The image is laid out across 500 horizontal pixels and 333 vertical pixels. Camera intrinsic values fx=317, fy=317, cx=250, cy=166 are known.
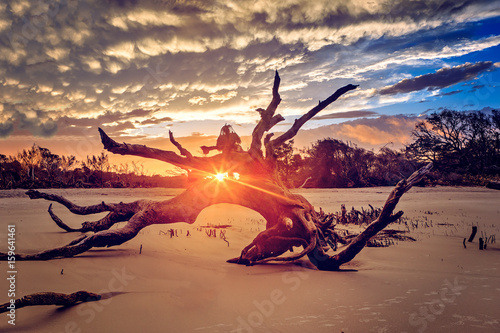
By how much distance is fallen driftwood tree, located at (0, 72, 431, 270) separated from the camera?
497 centimetres

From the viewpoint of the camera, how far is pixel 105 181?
26.7m

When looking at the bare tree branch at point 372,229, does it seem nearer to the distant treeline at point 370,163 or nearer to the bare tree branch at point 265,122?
the bare tree branch at point 265,122

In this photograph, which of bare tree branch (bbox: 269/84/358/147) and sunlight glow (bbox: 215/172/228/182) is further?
sunlight glow (bbox: 215/172/228/182)

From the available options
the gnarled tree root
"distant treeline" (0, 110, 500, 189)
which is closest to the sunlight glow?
the gnarled tree root

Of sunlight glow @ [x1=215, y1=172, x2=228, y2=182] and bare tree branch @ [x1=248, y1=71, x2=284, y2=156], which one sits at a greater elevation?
bare tree branch @ [x1=248, y1=71, x2=284, y2=156]

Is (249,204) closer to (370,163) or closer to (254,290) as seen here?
(254,290)

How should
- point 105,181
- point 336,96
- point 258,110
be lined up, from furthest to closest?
point 105,181 → point 258,110 → point 336,96

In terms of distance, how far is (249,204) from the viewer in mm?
6066

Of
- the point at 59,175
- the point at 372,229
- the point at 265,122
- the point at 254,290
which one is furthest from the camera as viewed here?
the point at 59,175

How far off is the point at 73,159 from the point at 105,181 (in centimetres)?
362

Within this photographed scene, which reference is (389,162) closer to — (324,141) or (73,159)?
(324,141)

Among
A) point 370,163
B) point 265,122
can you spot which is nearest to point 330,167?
point 370,163

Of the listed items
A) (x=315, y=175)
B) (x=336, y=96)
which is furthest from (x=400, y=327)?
(x=315, y=175)

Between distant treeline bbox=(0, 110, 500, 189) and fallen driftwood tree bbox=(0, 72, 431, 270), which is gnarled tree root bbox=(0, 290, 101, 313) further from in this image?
distant treeline bbox=(0, 110, 500, 189)
